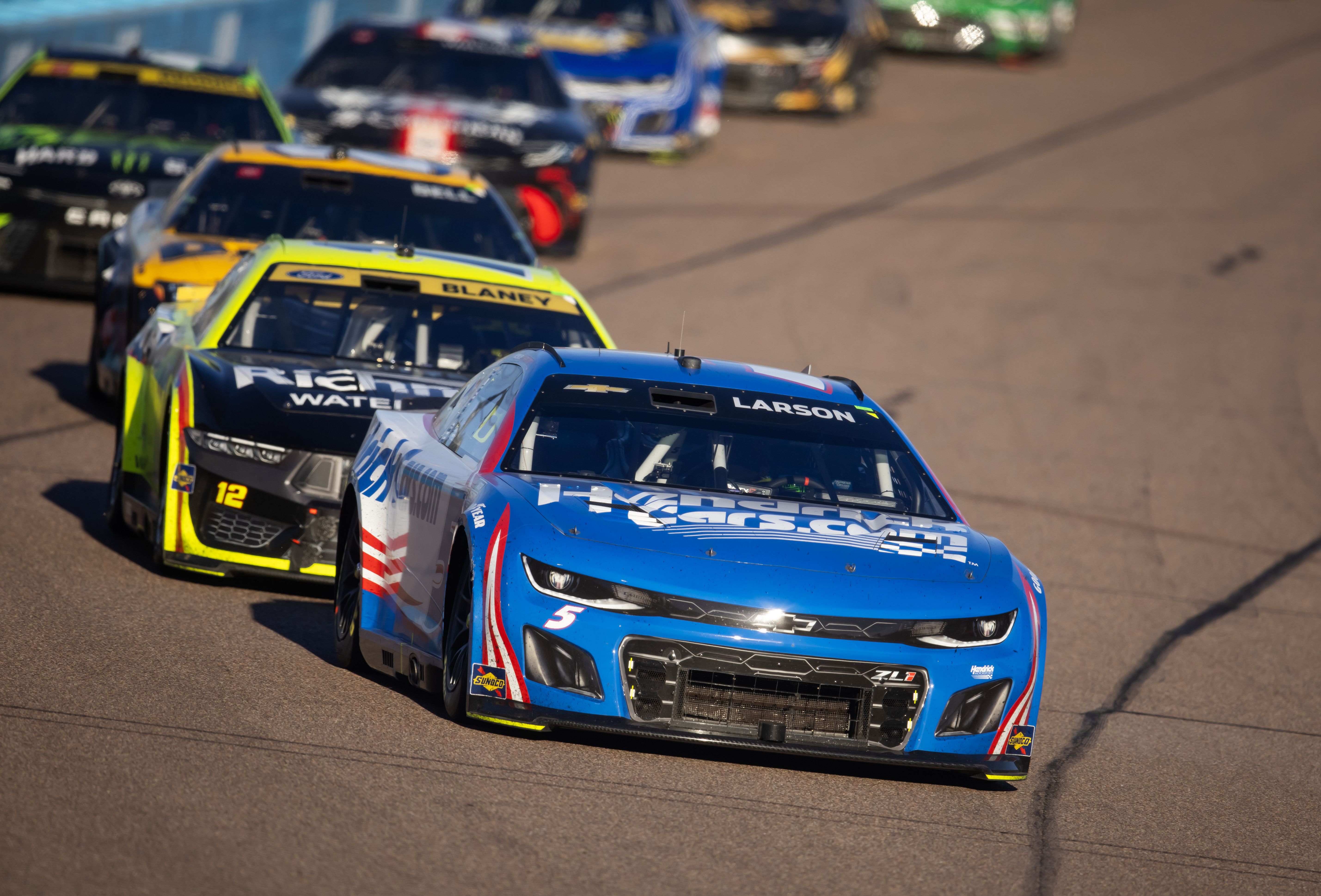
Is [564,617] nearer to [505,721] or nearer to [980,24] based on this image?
[505,721]

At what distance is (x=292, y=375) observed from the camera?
896 centimetres

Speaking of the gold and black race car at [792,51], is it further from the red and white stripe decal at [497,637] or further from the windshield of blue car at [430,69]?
the red and white stripe decal at [497,637]

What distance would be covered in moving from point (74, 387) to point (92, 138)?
2.60 meters

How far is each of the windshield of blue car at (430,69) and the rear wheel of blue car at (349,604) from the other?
10345mm

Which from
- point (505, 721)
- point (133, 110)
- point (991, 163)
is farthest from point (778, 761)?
point (991, 163)

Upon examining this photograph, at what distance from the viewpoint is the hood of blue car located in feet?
21.6

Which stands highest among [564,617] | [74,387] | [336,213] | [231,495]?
[564,617]

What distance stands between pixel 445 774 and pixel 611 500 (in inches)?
42.3

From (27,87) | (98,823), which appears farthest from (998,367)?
(98,823)

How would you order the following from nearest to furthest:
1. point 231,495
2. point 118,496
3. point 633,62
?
point 231,495 < point 118,496 < point 633,62

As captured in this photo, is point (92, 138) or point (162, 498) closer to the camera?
point (162, 498)

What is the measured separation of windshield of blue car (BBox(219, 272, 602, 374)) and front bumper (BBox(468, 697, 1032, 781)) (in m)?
3.24

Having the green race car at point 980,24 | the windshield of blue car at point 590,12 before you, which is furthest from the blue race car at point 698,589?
the green race car at point 980,24

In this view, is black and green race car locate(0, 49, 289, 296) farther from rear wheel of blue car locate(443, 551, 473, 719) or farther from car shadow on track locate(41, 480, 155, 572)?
rear wheel of blue car locate(443, 551, 473, 719)
